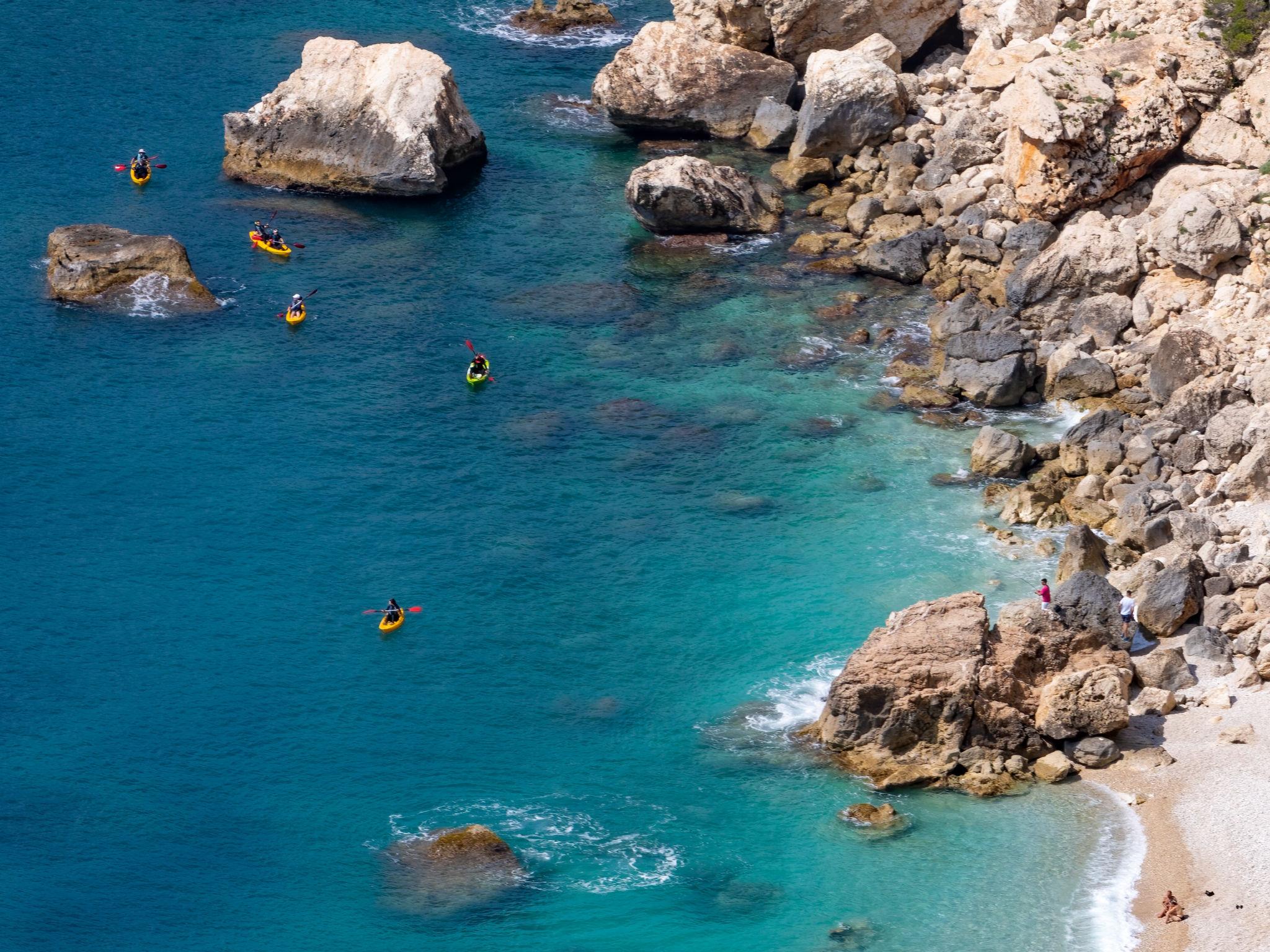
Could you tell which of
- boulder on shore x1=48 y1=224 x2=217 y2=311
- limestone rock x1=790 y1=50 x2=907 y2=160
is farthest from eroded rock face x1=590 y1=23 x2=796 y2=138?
boulder on shore x1=48 y1=224 x2=217 y2=311

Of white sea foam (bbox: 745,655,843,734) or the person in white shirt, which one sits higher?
the person in white shirt

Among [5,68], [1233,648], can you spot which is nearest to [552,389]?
[1233,648]

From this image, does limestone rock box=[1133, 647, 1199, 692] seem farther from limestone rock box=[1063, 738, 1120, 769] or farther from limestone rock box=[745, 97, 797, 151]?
limestone rock box=[745, 97, 797, 151]

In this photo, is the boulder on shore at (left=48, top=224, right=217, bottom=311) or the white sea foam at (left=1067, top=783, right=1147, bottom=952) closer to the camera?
the white sea foam at (left=1067, top=783, right=1147, bottom=952)

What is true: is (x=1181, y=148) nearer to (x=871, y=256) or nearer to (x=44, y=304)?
(x=871, y=256)

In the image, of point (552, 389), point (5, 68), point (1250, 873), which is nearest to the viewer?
point (1250, 873)

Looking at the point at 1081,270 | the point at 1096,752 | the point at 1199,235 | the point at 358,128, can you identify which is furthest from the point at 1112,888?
the point at 358,128
